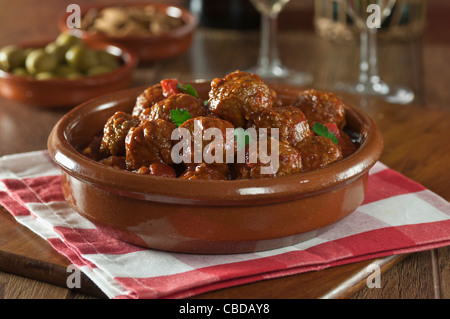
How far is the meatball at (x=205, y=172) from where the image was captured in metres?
1.29

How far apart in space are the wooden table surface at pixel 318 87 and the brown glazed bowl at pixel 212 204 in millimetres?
102

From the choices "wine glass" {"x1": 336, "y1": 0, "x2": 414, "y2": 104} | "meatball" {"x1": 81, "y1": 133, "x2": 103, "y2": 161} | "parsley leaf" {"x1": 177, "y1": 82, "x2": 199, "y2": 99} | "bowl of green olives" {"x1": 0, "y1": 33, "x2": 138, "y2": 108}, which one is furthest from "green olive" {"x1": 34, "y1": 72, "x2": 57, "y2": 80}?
"wine glass" {"x1": 336, "y1": 0, "x2": 414, "y2": 104}

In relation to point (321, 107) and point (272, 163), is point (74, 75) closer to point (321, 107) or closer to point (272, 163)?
point (321, 107)

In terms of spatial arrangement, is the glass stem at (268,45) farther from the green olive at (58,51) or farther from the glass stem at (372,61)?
the green olive at (58,51)

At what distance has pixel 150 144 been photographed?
1.35 meters

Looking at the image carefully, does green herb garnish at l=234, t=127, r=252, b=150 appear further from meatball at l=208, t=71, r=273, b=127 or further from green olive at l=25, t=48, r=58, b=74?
green olive at l=25, t=48, r=58, b=74

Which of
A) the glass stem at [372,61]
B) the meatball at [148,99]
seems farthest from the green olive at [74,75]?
the glass stem at [372,61]

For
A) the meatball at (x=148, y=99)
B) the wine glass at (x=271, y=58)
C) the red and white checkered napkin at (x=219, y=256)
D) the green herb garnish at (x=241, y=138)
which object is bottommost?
the wine glass at (x=271, y=58)

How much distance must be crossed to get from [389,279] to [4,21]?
9.97 feet

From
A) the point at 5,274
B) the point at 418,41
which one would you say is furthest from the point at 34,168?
the point at 418,41

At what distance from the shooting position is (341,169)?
1.33 m

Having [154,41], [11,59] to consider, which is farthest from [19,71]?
[154,41]

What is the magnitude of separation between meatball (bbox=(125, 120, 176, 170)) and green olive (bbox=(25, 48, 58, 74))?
47.7 inches

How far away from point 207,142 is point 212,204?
5.1 inches
